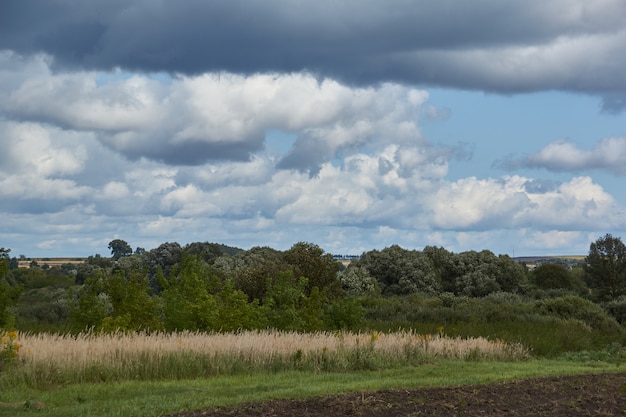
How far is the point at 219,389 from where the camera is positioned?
1417 cm

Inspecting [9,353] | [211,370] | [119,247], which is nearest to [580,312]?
[211,370]

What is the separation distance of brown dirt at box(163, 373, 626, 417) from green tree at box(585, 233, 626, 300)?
51499 mm

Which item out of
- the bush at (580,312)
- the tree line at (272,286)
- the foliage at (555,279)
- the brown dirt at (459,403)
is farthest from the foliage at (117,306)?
the foliage at (555,279)

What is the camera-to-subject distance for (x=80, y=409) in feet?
40.3

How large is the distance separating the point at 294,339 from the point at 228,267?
46.1 metres

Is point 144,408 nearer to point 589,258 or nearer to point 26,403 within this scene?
point 26,403

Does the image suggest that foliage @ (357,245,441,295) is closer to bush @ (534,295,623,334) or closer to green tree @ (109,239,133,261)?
bush @ (534,295,623,334)

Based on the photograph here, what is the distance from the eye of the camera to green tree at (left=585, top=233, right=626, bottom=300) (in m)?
63.5

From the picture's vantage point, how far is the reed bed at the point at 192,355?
15.3m

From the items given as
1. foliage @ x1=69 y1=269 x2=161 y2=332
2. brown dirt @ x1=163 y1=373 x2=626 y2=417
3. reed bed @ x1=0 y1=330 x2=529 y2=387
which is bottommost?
brown dirt @ x1=163 y1=373 x2=626 y2=417

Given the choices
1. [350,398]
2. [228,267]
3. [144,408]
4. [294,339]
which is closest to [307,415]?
[350,398]

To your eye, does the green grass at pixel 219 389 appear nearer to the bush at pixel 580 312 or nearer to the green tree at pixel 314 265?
the bush at pixel 580 312

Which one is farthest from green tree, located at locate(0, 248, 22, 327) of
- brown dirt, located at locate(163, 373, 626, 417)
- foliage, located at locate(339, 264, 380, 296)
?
foliage, located at locate(339, 264, 380, 296)

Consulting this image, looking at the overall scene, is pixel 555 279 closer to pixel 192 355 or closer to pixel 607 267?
pixel 607 267
